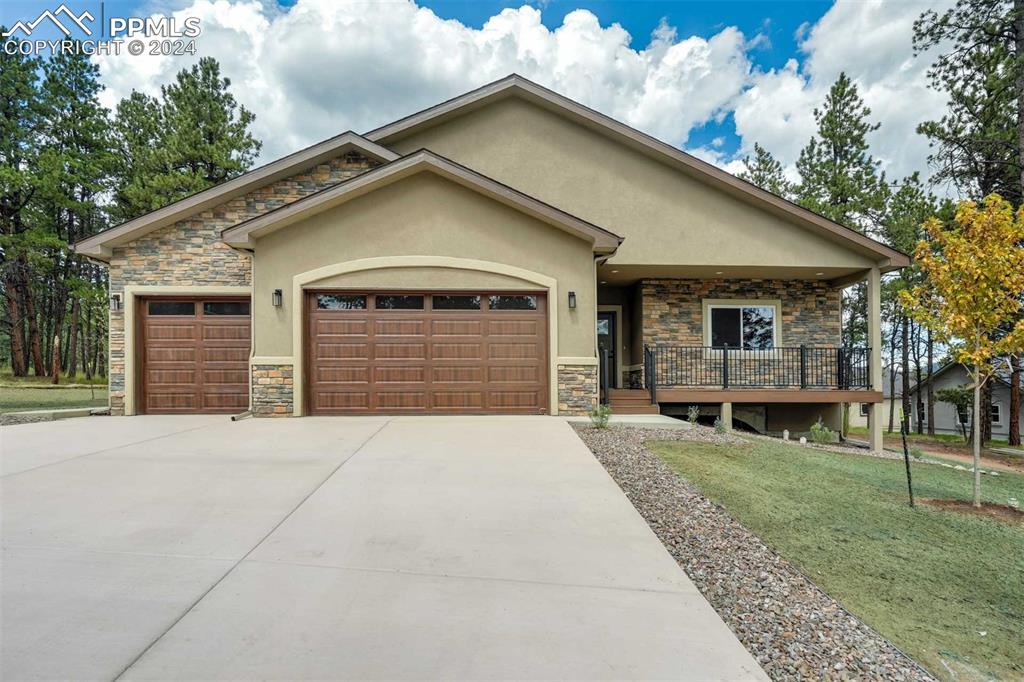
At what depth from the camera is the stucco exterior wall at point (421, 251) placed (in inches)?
354

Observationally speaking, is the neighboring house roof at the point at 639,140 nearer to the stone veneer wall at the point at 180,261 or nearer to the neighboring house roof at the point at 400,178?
the neighboring house roof at the point at 400,178

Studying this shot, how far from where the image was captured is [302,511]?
3.95 m

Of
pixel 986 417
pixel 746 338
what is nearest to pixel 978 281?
pixel 746 338

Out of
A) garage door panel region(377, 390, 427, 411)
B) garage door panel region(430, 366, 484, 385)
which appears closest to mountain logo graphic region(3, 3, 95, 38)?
garage door panel region(377, 390, 427, 411)

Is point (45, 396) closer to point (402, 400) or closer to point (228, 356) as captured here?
point (228, 356)

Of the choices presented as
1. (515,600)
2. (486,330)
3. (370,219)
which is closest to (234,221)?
(370,219)

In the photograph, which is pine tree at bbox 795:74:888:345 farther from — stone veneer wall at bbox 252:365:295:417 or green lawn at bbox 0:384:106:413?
green lawn at bbox 0:384:106:413

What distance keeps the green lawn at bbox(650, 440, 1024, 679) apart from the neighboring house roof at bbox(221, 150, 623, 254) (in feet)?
14.2

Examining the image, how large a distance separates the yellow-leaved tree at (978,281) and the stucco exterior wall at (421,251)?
5.04m

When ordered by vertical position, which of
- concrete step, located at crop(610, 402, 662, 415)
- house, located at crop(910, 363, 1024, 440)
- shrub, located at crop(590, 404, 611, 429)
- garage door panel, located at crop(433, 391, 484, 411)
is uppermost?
garage door panel, located at crop(433, 391, 484, 411)

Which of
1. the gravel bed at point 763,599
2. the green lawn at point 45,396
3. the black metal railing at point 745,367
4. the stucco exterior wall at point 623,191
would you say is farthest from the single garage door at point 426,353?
the green lawn at point 45,396

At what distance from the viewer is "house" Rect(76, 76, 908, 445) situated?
9078 mm

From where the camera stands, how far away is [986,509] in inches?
221

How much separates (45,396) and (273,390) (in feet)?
49.9
